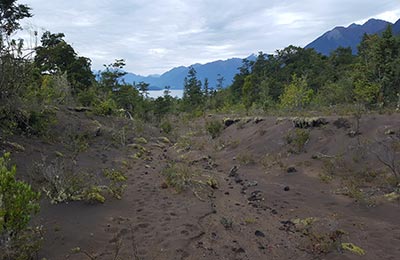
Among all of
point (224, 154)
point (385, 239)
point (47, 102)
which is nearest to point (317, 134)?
point (224, 154)

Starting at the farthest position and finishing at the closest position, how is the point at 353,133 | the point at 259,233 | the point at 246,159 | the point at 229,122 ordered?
the point at 229,122
the point at 246,159
the point at 353,133
the point at 259,233

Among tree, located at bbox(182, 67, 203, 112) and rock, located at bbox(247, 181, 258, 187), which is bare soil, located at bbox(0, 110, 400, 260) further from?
tree, located at bbox(182, 67, 203, 112)

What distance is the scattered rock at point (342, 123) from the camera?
13.6 metres

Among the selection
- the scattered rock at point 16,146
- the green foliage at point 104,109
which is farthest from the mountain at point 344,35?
the scattered rock at point 16,146

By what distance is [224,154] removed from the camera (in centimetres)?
1677

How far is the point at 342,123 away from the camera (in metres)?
13.9

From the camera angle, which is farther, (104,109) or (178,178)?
(104,109)

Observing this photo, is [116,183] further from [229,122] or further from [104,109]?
[229,122]

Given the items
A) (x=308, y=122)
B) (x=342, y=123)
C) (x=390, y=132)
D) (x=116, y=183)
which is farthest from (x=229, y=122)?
(x=116, y=183)

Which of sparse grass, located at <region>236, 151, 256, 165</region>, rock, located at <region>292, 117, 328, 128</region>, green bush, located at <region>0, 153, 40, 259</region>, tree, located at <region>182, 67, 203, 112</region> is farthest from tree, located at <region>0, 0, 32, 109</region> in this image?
tree, located at <region>182, 67, 203, 112</region>

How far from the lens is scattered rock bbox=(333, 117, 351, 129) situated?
13625mm

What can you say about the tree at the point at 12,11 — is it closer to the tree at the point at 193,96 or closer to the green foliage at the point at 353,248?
the green foliage at the point at 353,248

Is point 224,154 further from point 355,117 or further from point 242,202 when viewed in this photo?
point 242,202

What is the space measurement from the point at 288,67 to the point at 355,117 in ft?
93.4
